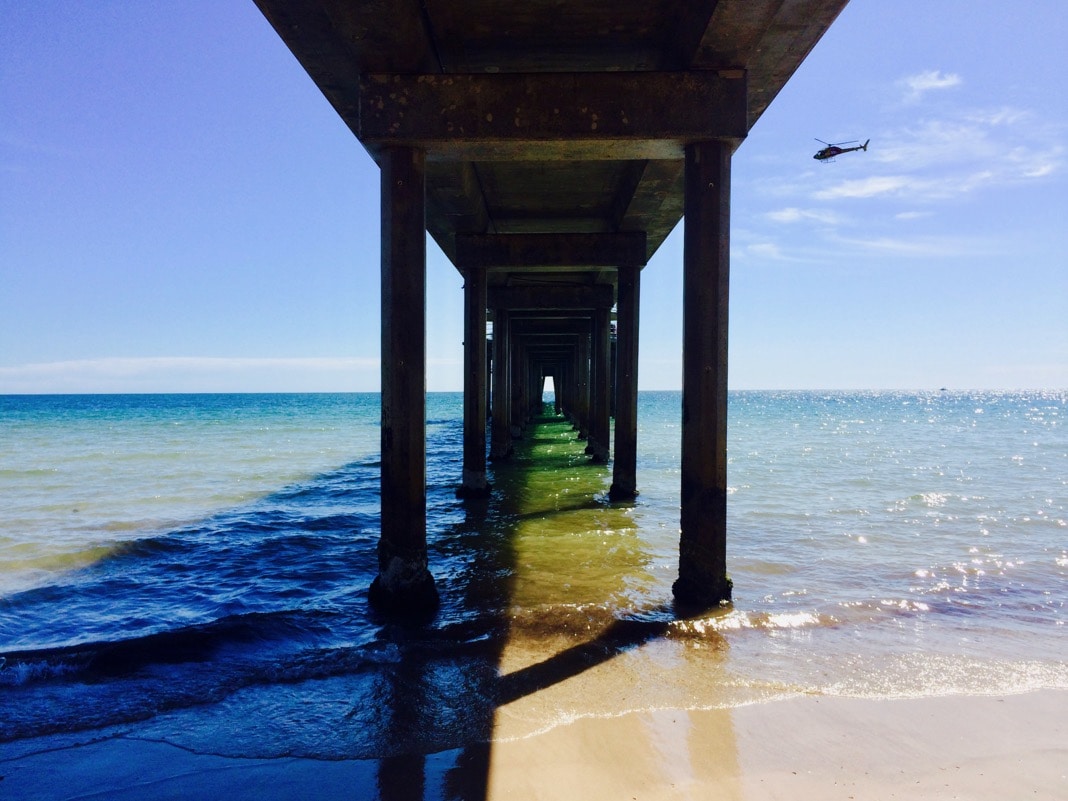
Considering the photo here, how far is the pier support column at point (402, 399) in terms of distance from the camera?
5430 mm

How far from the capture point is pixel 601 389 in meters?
15.2

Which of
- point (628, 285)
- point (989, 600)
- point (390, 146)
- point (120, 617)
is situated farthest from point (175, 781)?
point (628, 285)

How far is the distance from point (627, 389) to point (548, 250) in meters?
2.83

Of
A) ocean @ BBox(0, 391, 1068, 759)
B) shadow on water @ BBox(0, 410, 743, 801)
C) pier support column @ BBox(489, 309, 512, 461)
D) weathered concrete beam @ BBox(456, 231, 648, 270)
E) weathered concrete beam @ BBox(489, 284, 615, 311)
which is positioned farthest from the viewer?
weathered concrete beam @ BBox(489, 284, 615, 311)

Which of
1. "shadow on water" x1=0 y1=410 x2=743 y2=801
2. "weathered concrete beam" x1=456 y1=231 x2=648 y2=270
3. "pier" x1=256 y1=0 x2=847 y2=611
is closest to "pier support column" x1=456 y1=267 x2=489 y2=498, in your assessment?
"weathered concrete beam" x1=456 y1=231 x2=648 y2=270

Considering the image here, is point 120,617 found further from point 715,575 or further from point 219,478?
point 219,478

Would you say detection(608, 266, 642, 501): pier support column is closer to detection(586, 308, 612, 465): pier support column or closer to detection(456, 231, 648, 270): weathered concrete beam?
detection(456, 231, 648, 270): weathered concrete beam

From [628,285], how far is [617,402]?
2096mm

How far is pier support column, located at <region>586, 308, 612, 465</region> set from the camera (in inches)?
597

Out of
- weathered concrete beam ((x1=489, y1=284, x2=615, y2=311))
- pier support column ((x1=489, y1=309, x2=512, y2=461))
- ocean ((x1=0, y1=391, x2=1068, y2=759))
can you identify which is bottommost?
ocean ((x1=0, y1=391, x2=1068, y2=759))

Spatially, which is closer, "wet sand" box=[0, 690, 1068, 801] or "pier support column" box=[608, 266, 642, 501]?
"wet sand" box=[0, 690, 1068, 801]

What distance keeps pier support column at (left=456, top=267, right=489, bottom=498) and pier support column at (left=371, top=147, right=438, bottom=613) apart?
5.69m

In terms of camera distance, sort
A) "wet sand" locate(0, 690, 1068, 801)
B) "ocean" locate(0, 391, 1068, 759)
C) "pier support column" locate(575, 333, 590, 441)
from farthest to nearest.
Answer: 1. "pier support column" locate(575, 333, 590, 441)
2. "ocean" locate(0, 391, 1068, 759)
3. "wet sand" locate(0, 690, 1068, 801)

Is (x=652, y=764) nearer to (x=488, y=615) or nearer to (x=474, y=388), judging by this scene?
(x=488, y=615)
